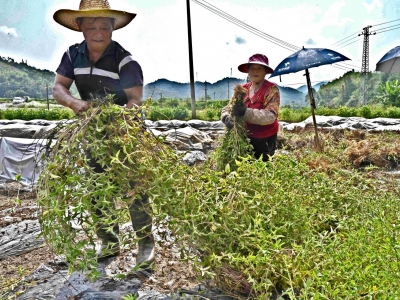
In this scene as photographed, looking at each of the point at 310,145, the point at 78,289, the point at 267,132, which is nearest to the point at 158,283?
the point at 78,289

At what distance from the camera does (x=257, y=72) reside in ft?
11.4

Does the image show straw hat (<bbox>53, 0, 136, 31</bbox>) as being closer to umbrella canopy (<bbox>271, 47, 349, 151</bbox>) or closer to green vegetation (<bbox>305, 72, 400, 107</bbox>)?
umbrella canopy (<bbox>271, 47, 349, 151</bbox>)

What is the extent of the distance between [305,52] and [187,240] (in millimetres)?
5184

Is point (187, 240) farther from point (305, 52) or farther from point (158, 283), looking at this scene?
point (305, 52)

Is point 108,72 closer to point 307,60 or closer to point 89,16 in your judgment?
point 89,16

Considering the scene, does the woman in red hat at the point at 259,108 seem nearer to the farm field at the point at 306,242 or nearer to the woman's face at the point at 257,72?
the woman's face at the point at 257,72

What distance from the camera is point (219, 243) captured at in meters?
1.88

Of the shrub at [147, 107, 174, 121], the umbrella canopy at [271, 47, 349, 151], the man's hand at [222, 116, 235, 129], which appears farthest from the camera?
the umbrella canopy at [271, 47, 349, 151]

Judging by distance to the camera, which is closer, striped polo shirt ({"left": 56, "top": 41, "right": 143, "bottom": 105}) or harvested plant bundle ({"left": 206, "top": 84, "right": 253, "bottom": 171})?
striped polo shirt ({"left": 56, "top": 41, "right": 143, "bottom": 105})

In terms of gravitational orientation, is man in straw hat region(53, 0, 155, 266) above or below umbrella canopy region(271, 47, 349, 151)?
below

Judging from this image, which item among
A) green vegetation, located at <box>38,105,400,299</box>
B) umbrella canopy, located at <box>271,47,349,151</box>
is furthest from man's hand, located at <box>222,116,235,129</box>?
umbrella canopy, located at <box>271,47,349,151</box>

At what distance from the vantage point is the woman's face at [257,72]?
3465mm

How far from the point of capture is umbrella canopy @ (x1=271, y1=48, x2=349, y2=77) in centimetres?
603

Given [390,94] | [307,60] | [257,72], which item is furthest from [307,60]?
[390,94]
